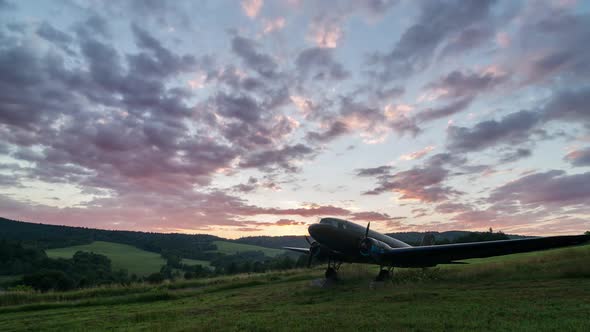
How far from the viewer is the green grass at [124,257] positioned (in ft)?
344

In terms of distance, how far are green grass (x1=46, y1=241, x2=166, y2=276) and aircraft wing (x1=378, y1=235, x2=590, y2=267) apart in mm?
92674

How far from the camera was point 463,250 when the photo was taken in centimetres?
2334

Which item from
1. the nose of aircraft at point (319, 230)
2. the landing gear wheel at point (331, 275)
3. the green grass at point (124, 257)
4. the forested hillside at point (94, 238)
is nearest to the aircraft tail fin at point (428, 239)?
the landing gear wheel at point (331, 275)

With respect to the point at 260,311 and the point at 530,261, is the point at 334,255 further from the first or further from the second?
the point at 530,261

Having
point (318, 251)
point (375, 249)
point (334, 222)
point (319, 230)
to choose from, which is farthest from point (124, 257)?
point (375, 249)

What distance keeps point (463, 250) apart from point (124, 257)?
426ft

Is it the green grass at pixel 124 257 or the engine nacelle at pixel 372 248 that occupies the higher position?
the engine nacelle at pixel 372 248

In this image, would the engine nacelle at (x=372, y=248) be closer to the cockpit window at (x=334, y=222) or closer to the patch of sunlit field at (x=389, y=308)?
the cockpit window at (x=334, y=222)

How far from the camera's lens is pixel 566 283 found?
58.9 ft

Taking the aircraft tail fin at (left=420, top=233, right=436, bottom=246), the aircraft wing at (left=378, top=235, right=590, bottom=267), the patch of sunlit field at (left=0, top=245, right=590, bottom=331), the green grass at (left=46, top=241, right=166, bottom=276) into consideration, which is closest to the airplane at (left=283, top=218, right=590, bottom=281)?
the aircraft wing at (left=378, top=235, right=590, bottom=267)

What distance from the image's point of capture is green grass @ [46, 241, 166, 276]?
10488 centimetres

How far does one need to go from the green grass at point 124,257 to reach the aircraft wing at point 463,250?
304 feet

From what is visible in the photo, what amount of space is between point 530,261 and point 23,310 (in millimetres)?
40698

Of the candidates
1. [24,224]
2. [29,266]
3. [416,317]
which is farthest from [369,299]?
[24,224]
